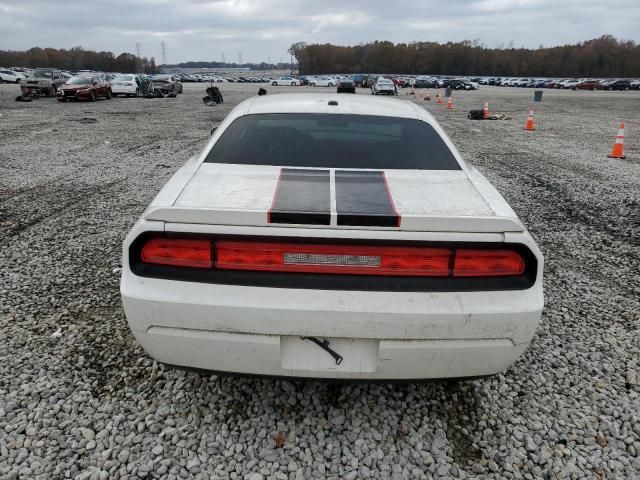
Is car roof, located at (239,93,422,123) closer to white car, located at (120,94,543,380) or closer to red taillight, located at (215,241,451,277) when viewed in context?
white car, located at (120,94,543,380)

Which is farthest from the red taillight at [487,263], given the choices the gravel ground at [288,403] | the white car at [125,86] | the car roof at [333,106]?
the white car at [125,86]

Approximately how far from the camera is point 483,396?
102 inches

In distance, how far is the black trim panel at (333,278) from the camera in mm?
1968

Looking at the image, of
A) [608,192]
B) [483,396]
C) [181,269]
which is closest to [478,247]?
[483,396]

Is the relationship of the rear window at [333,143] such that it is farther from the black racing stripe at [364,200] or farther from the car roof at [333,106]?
the black racing stripe at [364,200]

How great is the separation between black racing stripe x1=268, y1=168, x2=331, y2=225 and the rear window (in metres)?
0.26

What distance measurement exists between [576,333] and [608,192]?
4863 mm

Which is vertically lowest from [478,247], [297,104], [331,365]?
[331,365]

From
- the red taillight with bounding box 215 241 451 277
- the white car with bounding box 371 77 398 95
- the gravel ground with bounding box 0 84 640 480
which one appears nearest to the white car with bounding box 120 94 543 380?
the red taillight with bounding box 215 241 451 277

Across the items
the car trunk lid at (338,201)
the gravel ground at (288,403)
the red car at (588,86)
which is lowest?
the gravel ground at (288,403)

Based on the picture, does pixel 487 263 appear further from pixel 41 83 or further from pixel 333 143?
pixel 41 83

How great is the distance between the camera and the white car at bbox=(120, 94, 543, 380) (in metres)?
1.94

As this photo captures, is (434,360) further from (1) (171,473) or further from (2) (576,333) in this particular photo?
(2) (576,333)

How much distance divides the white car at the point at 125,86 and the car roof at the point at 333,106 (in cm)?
2639
